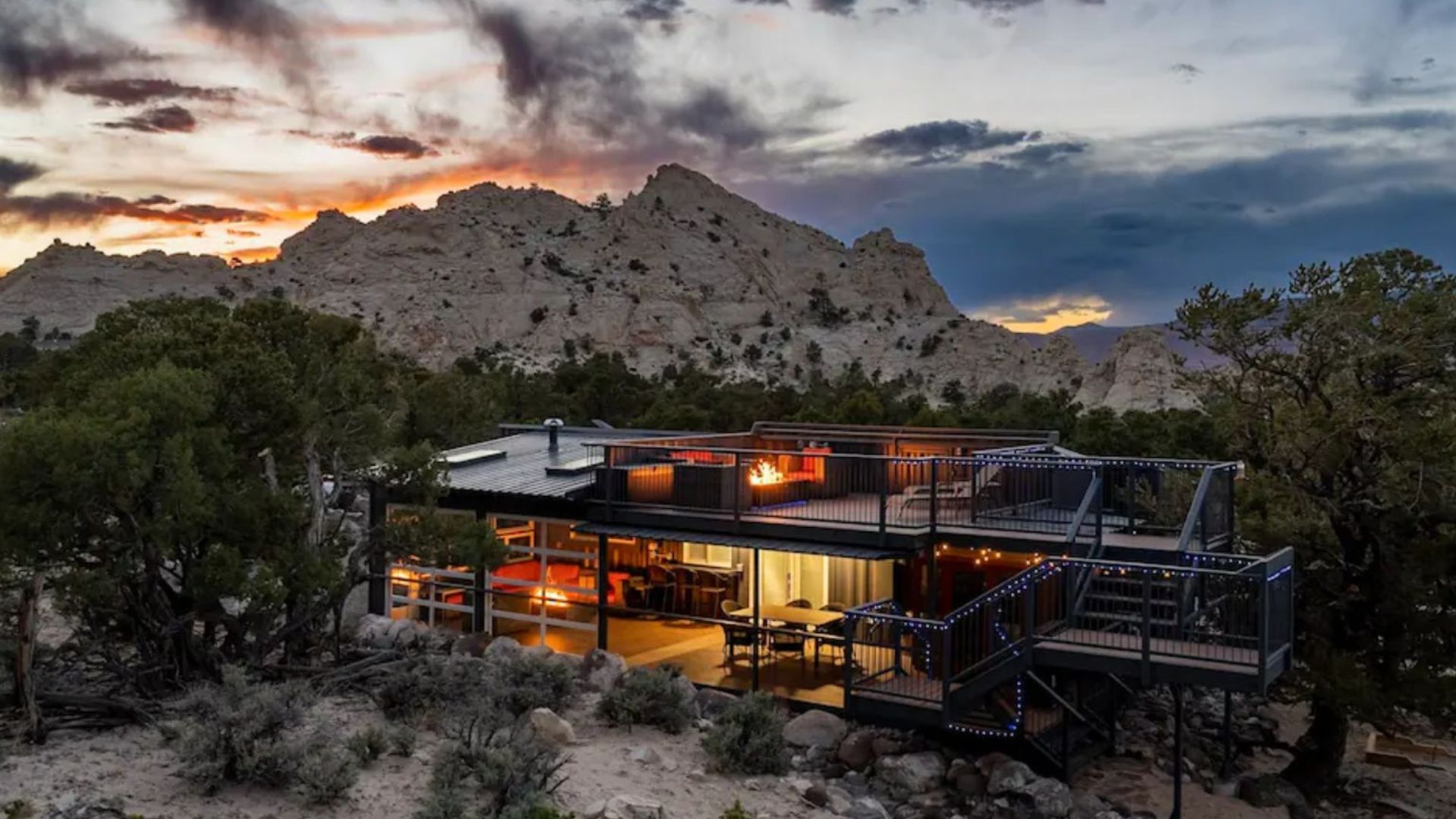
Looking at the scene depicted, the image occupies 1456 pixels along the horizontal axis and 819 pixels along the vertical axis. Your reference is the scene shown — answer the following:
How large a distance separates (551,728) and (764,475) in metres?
5.40

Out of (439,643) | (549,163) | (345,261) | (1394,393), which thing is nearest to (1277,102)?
(1394,393)

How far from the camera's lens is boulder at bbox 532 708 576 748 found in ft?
36.1

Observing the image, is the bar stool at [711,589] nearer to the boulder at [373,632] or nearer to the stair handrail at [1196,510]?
the boulder at [373,632]

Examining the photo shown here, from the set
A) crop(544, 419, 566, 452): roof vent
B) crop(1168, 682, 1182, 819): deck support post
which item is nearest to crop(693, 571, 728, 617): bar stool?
crop(544, 419, 566, 452): roof vent

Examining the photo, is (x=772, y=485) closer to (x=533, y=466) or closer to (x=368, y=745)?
(x=533, y=466)

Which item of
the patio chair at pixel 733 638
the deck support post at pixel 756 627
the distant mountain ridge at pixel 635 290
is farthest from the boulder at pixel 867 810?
the distant mountain ridge at pixel 635 290

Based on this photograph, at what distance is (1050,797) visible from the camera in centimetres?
1071

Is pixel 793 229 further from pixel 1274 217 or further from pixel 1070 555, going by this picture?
pixel 1070 555

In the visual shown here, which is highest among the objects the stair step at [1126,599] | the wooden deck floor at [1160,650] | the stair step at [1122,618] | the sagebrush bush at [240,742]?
the stair step at [1126,599]

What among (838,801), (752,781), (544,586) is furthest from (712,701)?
(544,586)

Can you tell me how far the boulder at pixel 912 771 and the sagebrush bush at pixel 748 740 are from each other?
1.25m

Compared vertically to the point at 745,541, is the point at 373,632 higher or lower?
lower

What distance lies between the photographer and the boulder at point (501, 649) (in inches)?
551

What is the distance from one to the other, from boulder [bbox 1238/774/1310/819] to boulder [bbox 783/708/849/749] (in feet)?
16.6
